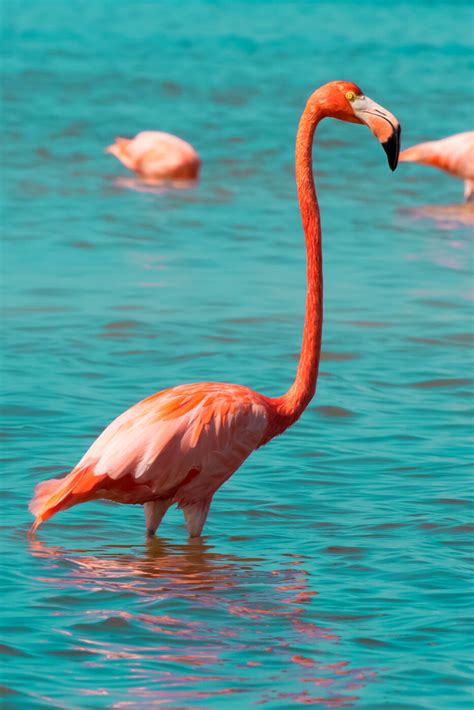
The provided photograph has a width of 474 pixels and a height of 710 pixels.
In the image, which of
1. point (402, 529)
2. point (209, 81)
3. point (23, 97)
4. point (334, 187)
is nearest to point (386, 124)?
point (402, 529)

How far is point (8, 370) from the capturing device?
9.57 m

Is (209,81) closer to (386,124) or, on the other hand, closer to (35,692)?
(386,124)

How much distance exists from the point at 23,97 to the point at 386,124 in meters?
19.3

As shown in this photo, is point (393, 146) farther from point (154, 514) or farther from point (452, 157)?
point (452, 157)

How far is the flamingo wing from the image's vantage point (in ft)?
20.6

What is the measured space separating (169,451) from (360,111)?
173 cm

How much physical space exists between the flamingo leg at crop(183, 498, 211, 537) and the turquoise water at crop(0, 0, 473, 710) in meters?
0.07

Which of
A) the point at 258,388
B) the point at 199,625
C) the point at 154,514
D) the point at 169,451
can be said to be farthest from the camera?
the point at 258,388

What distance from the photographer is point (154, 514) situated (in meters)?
6.66

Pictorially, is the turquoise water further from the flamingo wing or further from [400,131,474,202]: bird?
[400,131,474,202]: bird

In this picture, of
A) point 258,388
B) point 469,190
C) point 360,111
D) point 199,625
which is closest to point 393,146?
point 360,111

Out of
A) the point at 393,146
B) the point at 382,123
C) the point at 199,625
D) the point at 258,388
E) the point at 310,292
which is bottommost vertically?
the point at 199,625

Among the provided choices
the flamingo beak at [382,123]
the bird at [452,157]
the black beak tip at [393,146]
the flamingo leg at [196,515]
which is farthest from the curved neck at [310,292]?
the bird at [452,157]

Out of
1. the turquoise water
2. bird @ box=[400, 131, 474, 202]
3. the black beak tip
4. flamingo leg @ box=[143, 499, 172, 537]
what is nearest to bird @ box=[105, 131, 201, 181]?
the turquoise water
